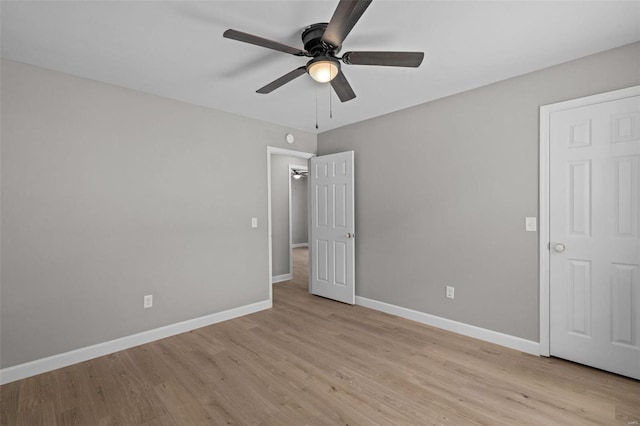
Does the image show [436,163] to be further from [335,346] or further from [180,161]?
[180,161]

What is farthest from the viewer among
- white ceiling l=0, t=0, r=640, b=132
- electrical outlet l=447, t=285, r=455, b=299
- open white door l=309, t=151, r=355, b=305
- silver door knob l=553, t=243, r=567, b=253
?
open white door l=309, t=151, r=355, b=305

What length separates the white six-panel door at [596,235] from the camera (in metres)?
2.27

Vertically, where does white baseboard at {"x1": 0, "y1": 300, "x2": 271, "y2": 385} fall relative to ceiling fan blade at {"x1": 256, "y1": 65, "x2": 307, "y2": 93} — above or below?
below

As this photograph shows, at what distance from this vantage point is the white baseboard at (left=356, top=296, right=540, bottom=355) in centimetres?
275

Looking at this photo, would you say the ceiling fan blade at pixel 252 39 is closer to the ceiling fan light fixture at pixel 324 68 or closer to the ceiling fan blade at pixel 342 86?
the ceiling fan light fixture at pixel 324 68

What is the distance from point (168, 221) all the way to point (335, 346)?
2.17m

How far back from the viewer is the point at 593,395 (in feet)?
6.93

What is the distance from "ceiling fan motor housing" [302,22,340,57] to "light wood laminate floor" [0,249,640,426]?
237cm

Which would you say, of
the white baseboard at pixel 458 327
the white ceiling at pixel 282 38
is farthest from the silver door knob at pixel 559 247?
the white ceiling at pixel 282 38

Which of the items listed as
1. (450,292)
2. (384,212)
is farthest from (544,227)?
(384,212)

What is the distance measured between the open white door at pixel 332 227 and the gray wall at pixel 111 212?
3.38ft

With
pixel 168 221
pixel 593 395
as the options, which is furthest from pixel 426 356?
pixel 168 221

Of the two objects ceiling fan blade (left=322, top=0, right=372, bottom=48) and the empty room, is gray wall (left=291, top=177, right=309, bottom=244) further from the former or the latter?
ceiling fan blade (left=322, top=0, right=372, bottom=48)

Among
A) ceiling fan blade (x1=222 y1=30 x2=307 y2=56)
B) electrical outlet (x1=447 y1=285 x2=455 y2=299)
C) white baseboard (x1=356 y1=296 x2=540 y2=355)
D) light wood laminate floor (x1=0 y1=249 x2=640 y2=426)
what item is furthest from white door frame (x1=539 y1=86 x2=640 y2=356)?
ceiling fan blade (x1=222 y1=30 x2=307 y2=56)
